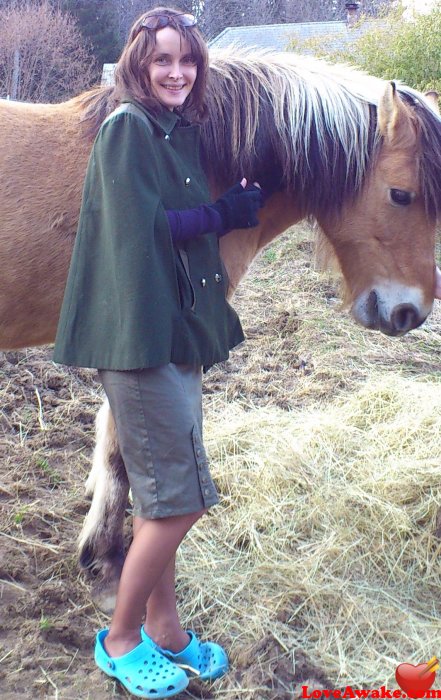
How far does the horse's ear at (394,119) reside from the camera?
2.36 m

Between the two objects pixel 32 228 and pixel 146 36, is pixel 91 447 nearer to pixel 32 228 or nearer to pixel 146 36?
pixel 32 228

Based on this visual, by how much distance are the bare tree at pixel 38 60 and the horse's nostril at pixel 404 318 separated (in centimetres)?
1509

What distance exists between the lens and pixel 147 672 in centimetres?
193

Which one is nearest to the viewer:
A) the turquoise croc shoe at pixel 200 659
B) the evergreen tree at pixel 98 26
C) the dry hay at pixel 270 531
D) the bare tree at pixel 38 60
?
the turquoise croc shoe at pixel 200 659

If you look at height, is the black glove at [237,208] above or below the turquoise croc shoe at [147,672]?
above

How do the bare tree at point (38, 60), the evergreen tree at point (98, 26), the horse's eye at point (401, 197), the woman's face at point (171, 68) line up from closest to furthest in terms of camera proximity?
the woman's face at point (171, 68), the horse's eye at point (401, 197), the bare tree at point (38, 60), the evergreen tree at point (98, 26)

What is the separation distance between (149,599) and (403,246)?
1.58 metres

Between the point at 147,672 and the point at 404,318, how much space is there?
1583 millimetres

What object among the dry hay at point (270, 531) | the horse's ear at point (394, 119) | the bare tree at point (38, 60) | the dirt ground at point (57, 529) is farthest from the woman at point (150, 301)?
the bare tree at point (38, 60)

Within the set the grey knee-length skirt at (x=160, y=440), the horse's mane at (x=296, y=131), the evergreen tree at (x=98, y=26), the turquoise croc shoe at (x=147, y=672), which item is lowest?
the turquoise croc shoe at (x=147, y=672)

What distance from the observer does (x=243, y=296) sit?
626 cm

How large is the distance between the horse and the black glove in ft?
1.24

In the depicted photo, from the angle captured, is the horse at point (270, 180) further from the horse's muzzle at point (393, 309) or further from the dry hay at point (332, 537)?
the dry hay at point (332, 537)

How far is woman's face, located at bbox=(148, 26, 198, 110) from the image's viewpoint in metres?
1.81
